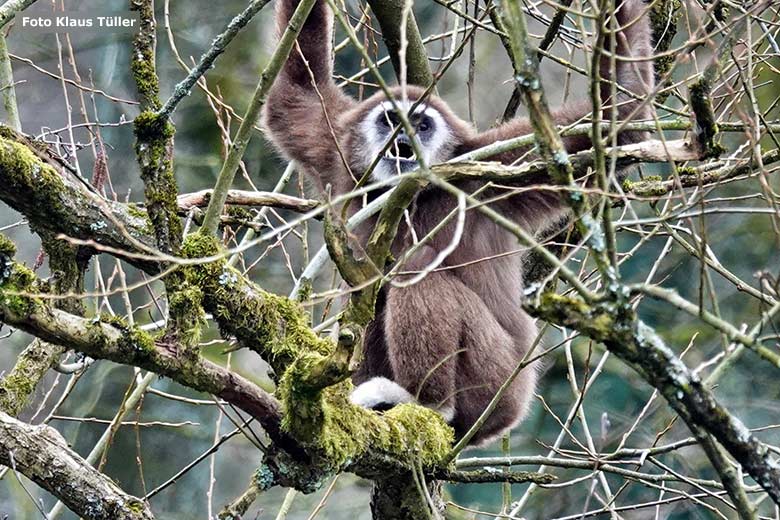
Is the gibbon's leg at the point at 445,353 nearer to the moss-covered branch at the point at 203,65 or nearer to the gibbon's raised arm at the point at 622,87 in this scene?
the gibbon's raised arm at the point at 622,87

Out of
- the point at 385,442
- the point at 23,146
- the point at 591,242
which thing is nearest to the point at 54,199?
the point at 23,146

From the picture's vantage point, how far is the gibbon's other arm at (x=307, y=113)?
700cm

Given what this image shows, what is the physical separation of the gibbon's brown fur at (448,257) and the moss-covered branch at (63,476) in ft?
6.72

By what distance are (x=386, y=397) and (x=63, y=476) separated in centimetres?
231

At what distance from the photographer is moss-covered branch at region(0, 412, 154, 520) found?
4332 millimetres

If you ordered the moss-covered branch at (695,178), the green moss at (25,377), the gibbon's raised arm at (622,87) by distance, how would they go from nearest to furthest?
the moss-covered branch at (695,178) < the green moss at (25,377) < the gibbon's raised arm at (622,87)

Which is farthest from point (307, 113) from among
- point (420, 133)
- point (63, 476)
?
point (63, 476)

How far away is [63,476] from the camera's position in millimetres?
4340

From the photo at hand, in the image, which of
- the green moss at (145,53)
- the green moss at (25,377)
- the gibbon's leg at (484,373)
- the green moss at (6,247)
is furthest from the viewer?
the gibbon's leg at (484,373)

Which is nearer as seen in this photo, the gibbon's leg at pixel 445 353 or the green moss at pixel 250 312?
the green moss at pixel 250 312

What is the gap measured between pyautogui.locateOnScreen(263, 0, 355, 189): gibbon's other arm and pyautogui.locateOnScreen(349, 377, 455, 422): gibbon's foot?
1692 millimetres

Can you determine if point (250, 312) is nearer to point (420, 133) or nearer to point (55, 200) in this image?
point (55, 200)

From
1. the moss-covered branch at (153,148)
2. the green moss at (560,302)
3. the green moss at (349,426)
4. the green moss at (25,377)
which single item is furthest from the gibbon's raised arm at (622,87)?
the green moss at (25,377)

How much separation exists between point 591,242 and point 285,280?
11158 millimetres
